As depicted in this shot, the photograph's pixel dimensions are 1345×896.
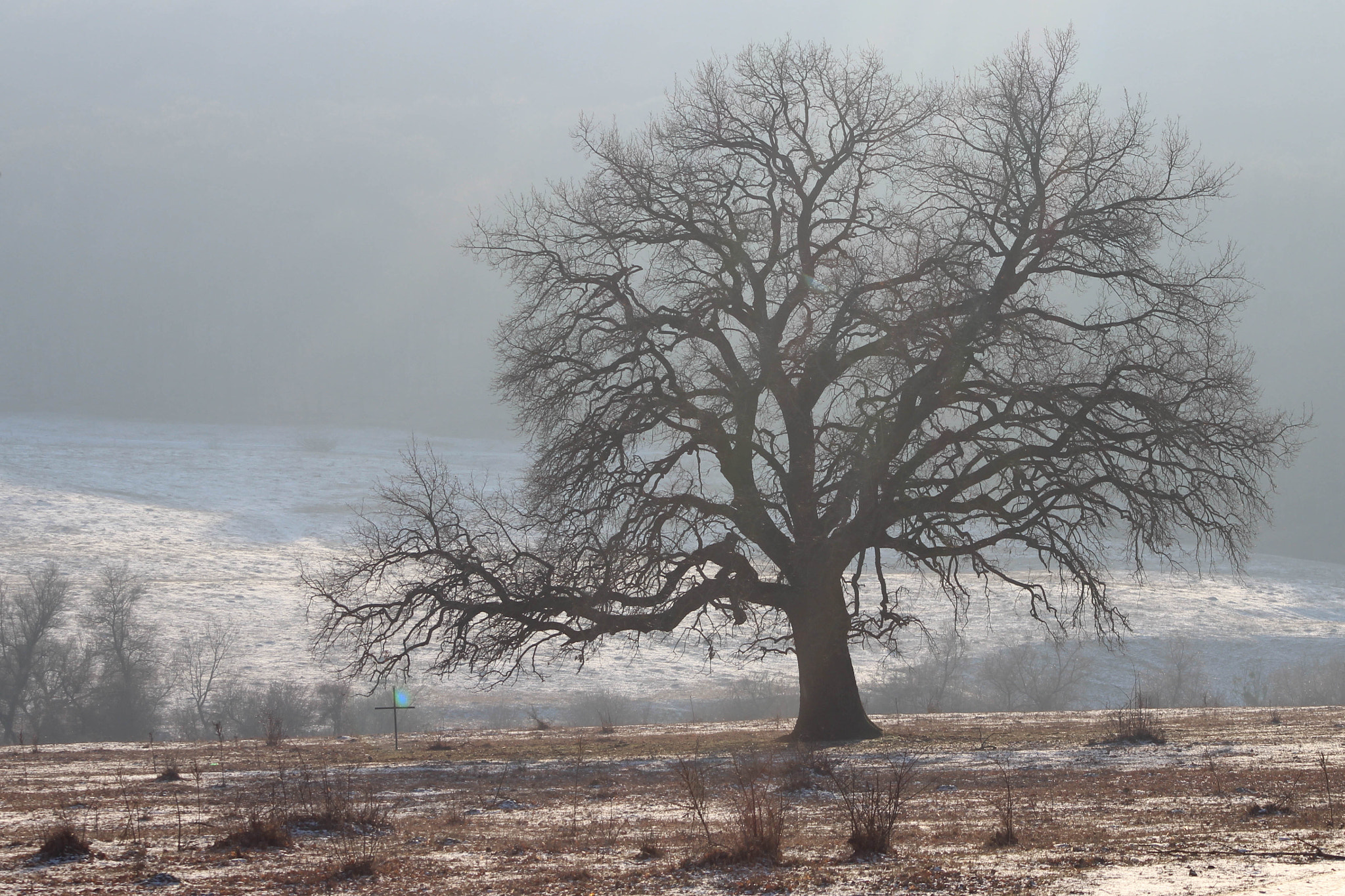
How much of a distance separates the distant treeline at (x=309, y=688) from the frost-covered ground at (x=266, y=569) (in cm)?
361

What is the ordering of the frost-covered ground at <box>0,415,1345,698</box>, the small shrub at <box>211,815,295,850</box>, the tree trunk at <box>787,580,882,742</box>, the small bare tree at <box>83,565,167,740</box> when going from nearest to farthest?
the small shrub at <box>211,815,295,850</box> < the tree trunk at <box>787,580,882,742</box> < the small bare tree at <box>83,565,167,740</box> < the frost-covered ground at <box>0,415,1345,698</box>

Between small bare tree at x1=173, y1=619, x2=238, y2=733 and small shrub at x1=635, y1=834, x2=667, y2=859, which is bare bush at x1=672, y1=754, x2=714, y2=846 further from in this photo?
small bare tree at x1=173, y1=619, x2=238, y2=733

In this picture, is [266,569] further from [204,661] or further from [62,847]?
[62,847]

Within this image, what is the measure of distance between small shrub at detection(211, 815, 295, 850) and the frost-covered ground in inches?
2592

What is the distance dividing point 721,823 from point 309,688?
78.0 m

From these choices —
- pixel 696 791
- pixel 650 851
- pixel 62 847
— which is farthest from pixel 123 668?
pixel 650 851

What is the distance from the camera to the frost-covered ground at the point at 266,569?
3920 inches

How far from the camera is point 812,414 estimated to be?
22.3 meters

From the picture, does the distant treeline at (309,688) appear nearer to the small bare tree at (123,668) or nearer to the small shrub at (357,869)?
the small bare tree at (123,668)

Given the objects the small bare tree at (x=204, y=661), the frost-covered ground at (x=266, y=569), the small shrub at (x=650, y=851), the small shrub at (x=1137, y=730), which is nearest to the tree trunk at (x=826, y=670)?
the small shrub at (x=1137, y=730)

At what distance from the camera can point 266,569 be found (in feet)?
401

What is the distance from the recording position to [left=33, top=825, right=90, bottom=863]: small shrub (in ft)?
24.6

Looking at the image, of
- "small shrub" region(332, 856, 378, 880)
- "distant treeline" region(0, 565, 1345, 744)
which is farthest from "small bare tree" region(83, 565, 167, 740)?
"small shrub" region(332, 856, 378, 880)

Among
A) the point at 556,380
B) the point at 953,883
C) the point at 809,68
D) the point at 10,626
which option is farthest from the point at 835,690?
the point at 10,626
